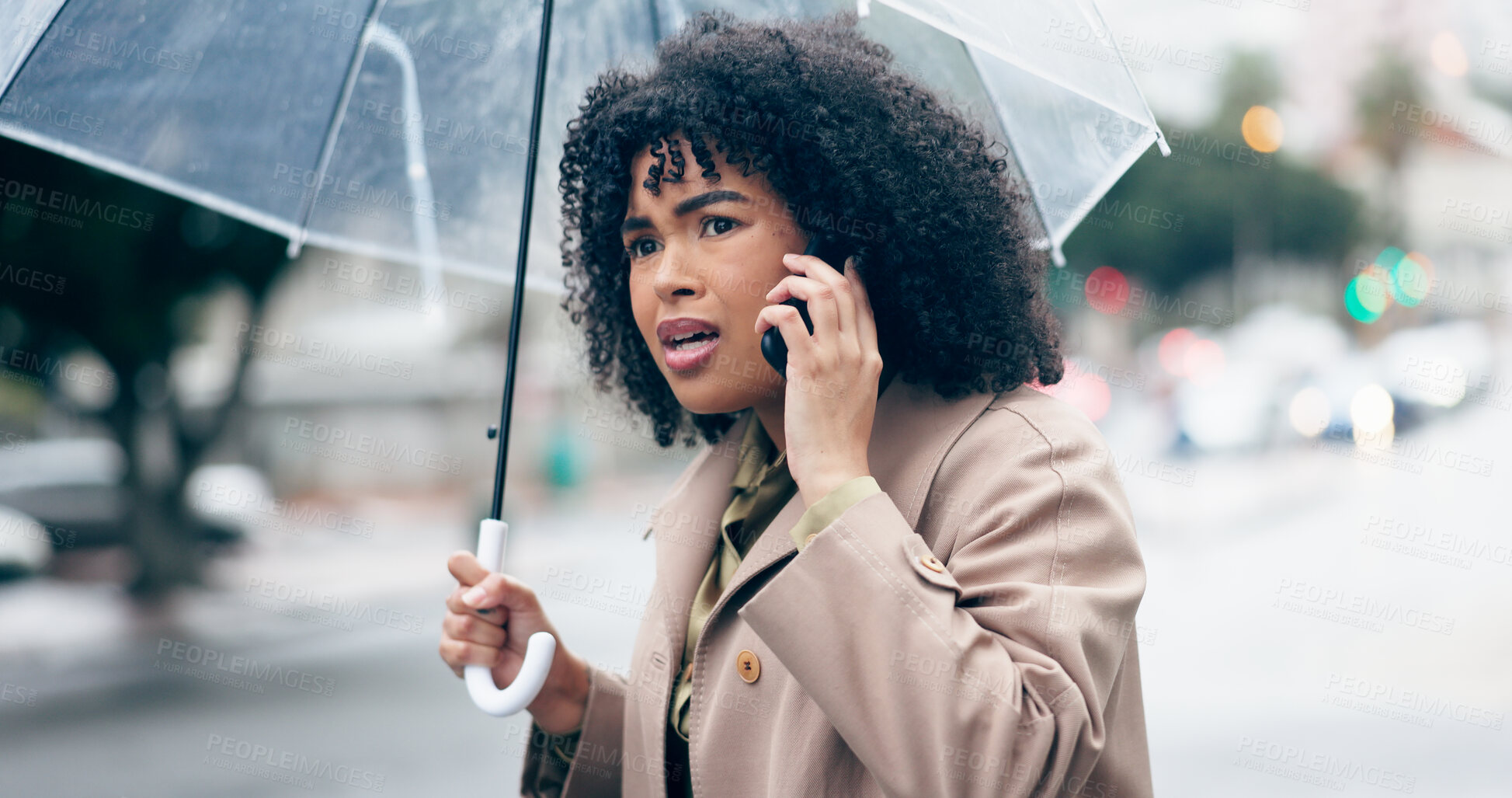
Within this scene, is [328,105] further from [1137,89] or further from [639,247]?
[1137,89]

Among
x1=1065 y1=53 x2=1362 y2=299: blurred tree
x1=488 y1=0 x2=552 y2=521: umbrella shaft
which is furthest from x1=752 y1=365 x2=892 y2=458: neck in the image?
x1=1065 y1=53 x2=1362 y2=299: blurred tree

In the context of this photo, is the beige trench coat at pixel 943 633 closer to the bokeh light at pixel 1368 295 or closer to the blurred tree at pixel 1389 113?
the blurred tree at pixel 1389 113

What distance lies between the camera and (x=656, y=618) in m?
2.22

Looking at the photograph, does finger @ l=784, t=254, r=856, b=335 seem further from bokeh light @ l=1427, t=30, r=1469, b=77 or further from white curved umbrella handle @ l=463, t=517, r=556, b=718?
bokeh light @ l=1427, t=30, r=1469, b=77

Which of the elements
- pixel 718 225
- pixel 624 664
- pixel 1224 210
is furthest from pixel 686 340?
pixel 1224 210

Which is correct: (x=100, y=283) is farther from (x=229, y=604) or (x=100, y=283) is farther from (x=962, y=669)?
(x=962, y=669)

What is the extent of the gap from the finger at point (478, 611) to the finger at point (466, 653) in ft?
0.17

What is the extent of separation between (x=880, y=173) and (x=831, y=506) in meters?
0.72

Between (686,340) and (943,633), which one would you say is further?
(686,340)

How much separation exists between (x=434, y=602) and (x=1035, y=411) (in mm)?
12340

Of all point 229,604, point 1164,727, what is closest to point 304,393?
point 229,604

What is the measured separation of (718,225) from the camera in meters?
2.04

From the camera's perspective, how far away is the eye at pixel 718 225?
2.03 metres

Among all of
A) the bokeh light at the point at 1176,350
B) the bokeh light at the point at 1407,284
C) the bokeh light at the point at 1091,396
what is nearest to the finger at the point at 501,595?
the bokeh light at the point at 1091,396
